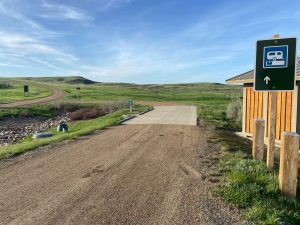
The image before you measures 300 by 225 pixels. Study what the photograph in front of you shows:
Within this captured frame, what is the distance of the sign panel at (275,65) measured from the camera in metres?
6.96

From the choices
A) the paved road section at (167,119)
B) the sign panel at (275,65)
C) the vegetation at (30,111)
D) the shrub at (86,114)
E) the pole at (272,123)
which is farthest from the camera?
the vegetation at (30,111)

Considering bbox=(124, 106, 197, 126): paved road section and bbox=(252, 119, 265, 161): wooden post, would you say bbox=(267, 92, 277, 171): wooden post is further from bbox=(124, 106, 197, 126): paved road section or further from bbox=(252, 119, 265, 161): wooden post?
bbox=(124, 106, 197, 126): paved road section

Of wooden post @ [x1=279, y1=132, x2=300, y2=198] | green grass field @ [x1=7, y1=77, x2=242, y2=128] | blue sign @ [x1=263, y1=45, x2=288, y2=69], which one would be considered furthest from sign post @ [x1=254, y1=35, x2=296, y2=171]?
green grass field @ [x1=7, y1=77, x2=242, y2=128]

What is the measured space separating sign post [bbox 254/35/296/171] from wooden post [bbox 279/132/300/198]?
4.07 ft

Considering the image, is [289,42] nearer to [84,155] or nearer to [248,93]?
[84,155]

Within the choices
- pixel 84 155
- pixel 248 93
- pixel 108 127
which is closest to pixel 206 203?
pixel 84 155

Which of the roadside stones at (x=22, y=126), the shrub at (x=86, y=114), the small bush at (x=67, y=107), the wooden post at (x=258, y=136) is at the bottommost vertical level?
the roadside stones at (x=22, y=126)

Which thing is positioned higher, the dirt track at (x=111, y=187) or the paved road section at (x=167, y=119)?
the paved road section at (x=167, y=119)

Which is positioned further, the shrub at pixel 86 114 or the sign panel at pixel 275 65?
the shrub at pixel 86 114

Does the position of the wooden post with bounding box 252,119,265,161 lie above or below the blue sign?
below

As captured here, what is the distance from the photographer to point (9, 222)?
5094mm

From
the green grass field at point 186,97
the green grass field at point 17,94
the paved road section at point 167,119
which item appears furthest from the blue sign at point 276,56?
the green grass field at point 17,94

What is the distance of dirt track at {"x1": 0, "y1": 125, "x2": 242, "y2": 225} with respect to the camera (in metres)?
5.28

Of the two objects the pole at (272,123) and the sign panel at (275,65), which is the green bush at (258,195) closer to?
the pole at (272,123)
